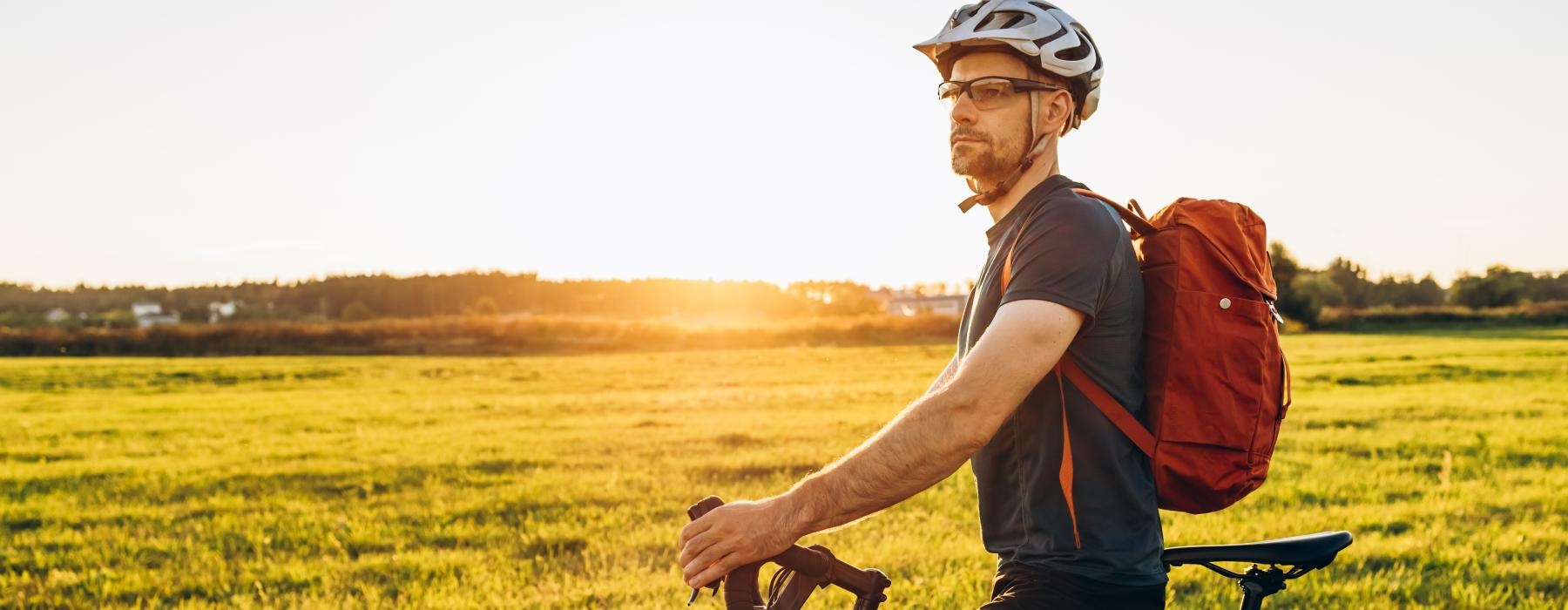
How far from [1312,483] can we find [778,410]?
12024 millimetres

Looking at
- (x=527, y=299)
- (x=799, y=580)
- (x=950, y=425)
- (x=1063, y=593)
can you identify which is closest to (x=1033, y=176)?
(x=950, y=425)

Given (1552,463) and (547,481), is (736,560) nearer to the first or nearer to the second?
(547,481)

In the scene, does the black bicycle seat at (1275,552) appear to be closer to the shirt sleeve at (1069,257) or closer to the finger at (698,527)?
the shirt sleeve at (1069,257)

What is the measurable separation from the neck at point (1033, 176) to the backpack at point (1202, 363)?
27 centimetres

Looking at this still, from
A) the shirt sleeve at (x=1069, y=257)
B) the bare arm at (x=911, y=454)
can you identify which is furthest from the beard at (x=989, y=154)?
the bare arm at (x=911, y=454)

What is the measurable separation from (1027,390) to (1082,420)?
0.26m

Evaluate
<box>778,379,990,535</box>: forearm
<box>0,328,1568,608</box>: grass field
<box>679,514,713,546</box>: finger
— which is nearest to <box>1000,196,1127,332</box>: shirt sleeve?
<box>778,379,990,535</box>: forearm

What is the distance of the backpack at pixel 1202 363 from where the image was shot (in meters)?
2.56

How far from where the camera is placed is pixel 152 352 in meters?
65.2

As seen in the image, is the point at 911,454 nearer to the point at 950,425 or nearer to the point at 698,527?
the point at 950,425

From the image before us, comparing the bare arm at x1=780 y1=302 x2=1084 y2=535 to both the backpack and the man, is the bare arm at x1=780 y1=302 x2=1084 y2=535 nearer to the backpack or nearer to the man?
Result: the man

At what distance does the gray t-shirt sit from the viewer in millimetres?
2447

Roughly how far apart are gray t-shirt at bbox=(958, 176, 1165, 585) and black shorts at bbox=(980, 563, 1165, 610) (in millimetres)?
20

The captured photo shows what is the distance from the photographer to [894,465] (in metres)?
2.44
